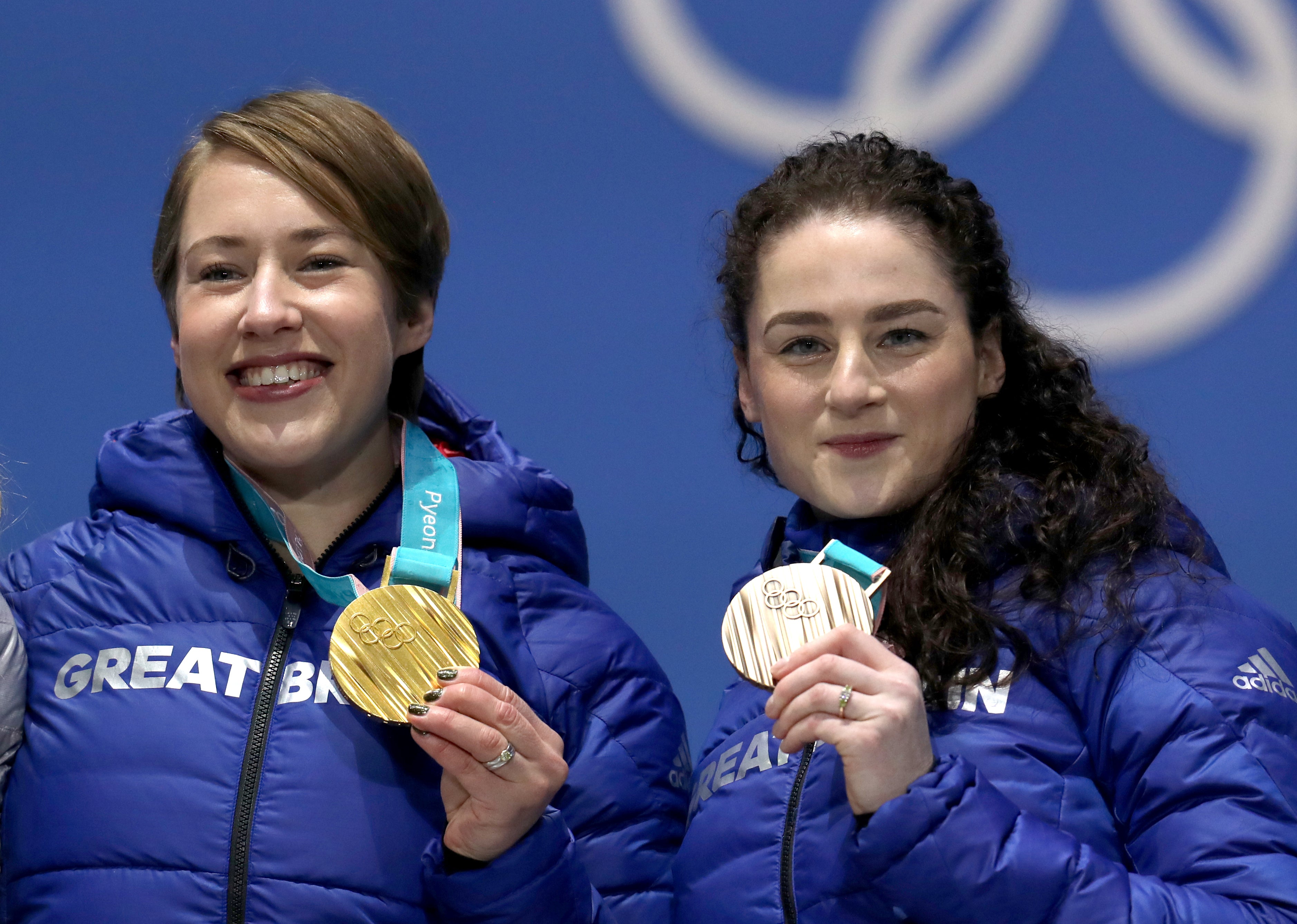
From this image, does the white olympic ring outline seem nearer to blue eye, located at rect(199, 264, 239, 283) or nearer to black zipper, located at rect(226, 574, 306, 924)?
blue eye, located at rect(199, 264, 239, 283)

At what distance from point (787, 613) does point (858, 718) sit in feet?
0.63

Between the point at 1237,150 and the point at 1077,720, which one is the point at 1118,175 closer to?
the point at 1237,150

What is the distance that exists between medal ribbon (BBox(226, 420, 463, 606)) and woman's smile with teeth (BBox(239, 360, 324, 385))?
10cm

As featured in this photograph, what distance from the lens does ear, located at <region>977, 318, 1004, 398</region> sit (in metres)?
1.67

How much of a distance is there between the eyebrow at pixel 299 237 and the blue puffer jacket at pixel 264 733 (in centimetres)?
22

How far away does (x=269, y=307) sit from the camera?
1559 millimetres

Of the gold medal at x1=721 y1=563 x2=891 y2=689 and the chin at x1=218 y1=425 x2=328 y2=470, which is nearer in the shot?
the gold medal at x1=721 y1=563 x2=891 y2=689

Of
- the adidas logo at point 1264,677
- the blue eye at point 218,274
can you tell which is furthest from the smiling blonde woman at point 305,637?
the adidas logo at point 1264,677

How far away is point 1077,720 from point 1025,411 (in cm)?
41

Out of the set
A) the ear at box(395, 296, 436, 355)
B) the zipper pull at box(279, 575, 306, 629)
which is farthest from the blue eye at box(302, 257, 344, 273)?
the zipper pull at box(279, 575, 306, 629)

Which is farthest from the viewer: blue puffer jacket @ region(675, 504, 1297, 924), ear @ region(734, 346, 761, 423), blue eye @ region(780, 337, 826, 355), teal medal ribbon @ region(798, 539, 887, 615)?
ear @ region(734, 346, 761, 423)

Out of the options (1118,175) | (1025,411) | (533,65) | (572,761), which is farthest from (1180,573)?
(533,65)

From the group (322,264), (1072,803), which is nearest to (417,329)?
(322,264)

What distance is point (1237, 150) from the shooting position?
2775 mm
